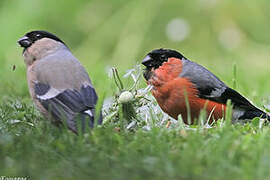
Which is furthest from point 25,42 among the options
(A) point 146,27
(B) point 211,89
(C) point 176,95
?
(A) point 146,27

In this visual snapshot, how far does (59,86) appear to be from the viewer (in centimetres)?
313

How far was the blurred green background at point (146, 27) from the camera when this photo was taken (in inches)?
332

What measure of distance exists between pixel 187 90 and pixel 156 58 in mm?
389

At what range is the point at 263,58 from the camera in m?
8.27

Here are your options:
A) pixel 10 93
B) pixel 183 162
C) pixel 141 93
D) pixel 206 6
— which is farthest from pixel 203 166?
pixel 206 6

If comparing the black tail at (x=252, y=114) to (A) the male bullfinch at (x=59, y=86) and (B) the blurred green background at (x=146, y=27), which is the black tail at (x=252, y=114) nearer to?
(A) the male bullfinch at (x=59, y=86)

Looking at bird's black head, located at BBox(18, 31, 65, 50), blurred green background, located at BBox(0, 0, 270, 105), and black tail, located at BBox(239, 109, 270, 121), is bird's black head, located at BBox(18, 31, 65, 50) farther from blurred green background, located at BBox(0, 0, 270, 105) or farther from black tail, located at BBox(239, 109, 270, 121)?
blurred green background, located at BBox(0, 0, 270, 105)

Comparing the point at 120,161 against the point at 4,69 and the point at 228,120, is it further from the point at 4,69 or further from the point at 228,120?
the point at 4,69

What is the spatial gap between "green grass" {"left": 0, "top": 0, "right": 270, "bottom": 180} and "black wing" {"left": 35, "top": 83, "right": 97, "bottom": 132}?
5.0 inches

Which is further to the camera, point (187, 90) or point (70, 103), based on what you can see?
point (187, 90)

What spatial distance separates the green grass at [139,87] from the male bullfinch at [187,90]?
6.1 inches

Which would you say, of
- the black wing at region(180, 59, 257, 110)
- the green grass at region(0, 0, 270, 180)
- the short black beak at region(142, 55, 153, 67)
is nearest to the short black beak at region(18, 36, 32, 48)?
the green grass at region(0, 0, 270, 180)

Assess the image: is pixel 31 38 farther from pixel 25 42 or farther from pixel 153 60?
pixel 153 60

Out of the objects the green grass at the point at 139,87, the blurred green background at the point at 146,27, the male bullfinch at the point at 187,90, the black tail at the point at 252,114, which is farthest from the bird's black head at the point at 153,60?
the blurred green background at the point at 146,27
